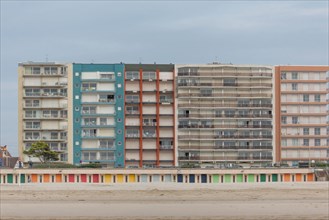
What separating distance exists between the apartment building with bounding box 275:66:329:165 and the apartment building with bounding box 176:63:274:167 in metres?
2.43

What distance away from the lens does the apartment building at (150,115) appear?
115812 mm

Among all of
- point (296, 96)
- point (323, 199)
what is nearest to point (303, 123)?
point (296, 96)

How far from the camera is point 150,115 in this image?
385 ft

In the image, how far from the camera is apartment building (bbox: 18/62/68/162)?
116m

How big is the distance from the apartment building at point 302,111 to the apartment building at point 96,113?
3261cm

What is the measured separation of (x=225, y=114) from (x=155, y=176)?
31390 millimetres

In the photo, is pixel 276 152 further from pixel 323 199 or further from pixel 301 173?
pixel 323 199

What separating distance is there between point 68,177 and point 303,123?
5260 cm

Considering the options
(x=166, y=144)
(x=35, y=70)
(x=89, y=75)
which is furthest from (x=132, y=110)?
(x=35, y=70)

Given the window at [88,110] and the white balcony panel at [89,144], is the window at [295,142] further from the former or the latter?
the window at [88,110]

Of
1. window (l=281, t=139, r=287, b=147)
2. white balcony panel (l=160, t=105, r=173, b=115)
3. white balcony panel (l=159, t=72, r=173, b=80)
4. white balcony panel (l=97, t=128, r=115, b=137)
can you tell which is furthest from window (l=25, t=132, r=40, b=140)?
window (l=281, t=139, r=287, b=147)

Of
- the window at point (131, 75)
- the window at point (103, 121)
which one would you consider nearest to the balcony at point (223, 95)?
the window at point (131, 75)

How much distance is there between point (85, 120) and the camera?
116375 mm

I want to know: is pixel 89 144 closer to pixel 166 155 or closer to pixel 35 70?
pixel 166 155
